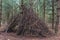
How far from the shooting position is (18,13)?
20.1ft

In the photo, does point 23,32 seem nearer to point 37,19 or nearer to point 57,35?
point 37,19

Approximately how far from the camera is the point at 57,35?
237 inches

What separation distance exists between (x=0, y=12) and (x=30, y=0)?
2050mm

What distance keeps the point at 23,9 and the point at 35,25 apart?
2.42 feet

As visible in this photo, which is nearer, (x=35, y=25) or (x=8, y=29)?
(x=35, y=25)

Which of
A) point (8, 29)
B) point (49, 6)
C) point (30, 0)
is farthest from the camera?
point (49, 6)

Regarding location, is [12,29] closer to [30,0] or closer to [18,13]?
[18,13]

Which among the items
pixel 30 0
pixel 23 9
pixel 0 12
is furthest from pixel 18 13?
pixel 0 12

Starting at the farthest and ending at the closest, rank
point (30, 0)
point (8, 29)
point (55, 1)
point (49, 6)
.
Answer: point (49, 6) → point (55, 1) → point (8, 29) → point (30, 0)

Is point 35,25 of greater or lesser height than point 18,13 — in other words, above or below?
below

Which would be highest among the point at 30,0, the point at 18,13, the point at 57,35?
the point at 30,0

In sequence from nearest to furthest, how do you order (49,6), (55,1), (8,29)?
(8,29), (55,1), (49,6)

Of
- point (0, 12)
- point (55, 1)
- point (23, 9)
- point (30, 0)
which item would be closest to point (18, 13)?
point (23, 9)

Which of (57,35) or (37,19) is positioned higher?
(37,19)
